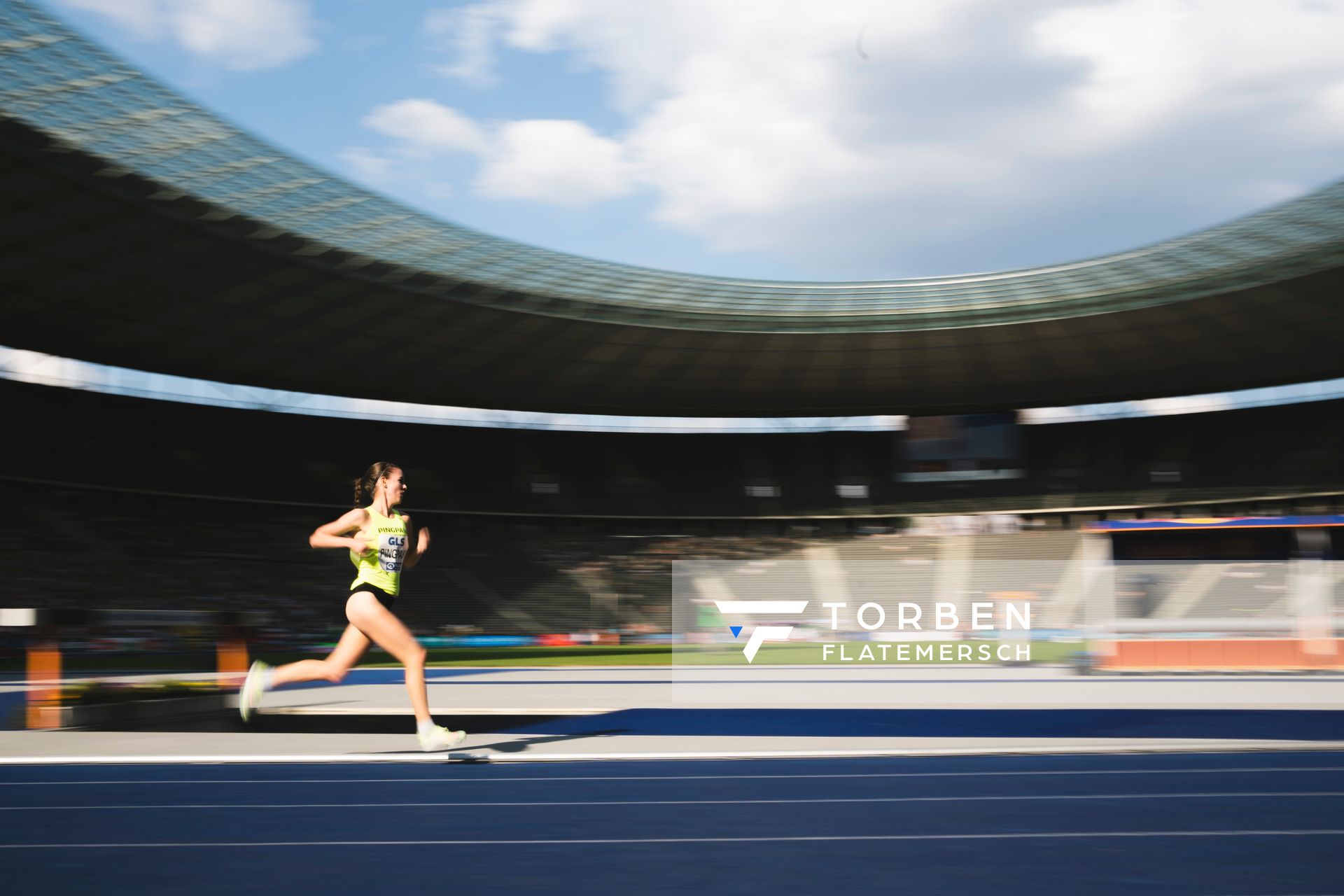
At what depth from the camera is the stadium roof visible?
85.4 ft

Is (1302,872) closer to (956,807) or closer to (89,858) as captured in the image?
(956,807)

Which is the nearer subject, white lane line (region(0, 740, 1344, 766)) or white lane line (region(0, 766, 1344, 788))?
white lane line (region(0, 766, 1344, 788))

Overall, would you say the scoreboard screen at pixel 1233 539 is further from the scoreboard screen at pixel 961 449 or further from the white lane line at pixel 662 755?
the scoreboard screen at pixel 961 449

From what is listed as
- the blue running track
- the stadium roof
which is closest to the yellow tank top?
the blue running track

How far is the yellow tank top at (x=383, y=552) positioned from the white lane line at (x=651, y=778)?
1.28m

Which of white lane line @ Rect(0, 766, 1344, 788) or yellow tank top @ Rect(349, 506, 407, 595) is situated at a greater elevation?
yellow tank top @ Rect(349, 506, 407, 595)

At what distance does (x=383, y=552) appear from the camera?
764 cm

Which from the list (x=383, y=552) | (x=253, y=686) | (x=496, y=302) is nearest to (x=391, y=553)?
(x=383, y=552)

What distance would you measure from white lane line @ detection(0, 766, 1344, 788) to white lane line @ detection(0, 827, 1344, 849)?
188 centimetres

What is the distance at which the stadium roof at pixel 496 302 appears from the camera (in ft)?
85.4

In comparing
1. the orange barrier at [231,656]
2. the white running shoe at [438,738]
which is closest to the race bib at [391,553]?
the white running shoe at [438,738]

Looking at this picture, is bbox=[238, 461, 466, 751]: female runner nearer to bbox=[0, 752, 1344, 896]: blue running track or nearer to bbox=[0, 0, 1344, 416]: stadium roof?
bbox=[0, 752, 1344, 896]: blue running track

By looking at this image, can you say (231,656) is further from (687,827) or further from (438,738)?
(687,827)

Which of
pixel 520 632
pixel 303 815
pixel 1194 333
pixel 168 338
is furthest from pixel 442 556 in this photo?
pixel 303 815
